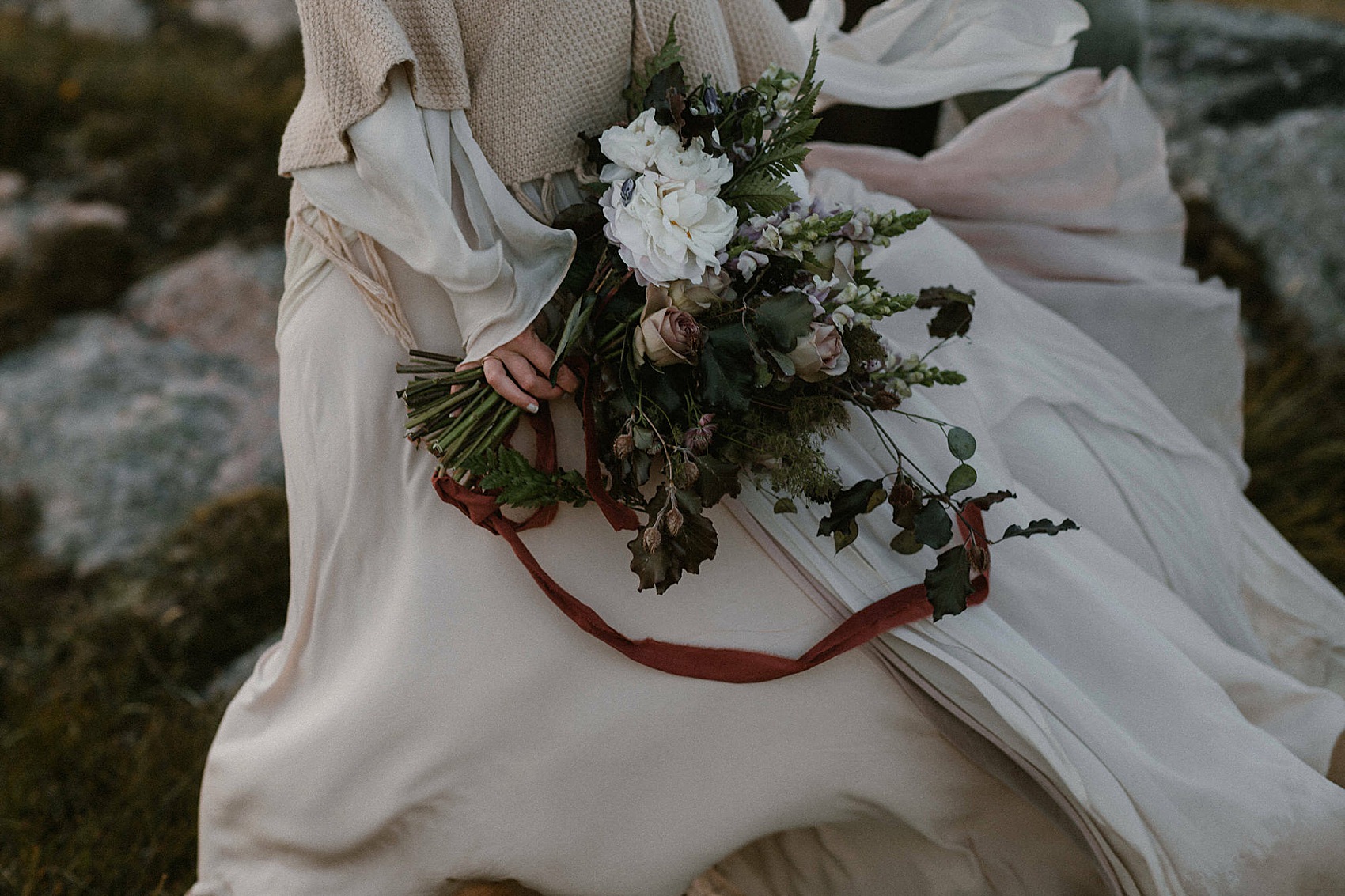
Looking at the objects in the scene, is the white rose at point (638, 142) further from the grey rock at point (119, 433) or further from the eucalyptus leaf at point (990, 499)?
the grey rock at point (119, 433)

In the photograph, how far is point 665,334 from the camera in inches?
57.5

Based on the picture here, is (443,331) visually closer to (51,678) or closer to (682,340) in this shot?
(682,340)

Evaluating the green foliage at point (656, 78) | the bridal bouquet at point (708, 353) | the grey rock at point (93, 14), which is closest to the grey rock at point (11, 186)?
the grey rock at point (93, 14)

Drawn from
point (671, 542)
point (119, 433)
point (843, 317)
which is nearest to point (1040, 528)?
point (843, 317)

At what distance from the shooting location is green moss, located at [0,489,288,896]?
2.44 m

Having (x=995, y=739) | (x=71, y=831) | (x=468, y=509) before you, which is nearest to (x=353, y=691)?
(x=468, y=509)

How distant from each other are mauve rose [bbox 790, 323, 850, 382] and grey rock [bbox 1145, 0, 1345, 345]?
3.16 metres

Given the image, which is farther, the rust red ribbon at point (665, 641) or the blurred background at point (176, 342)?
the blurred background at point (176, 342)

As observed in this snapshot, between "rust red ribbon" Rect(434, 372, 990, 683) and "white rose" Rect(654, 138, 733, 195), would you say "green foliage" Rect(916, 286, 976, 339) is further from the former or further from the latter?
"white rose" Rect(654, 138, 733, 195)

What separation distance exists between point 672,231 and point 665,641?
67 centimetres

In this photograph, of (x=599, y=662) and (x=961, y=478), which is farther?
(x=599, y=662)

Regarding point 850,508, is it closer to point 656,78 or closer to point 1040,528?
point 1040,528

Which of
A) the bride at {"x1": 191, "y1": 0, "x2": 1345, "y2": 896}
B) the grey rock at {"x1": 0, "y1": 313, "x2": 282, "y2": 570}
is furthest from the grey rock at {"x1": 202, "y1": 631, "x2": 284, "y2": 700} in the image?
the bride at {"x1": 191, "y1": 0, "x2": 1345, "y2": 896}

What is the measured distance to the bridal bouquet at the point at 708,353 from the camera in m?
1.49
